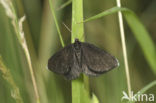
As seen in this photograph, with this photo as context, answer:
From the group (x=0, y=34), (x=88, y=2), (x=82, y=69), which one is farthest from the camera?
(x=88, y=2)

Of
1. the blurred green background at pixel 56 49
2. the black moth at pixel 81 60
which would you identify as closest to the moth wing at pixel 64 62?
the black moth at pixel 81 60

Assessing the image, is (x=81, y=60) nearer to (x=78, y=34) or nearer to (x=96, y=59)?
(x=96, y=59)

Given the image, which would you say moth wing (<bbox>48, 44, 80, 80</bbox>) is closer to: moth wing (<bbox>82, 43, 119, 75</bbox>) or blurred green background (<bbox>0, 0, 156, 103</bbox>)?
moth wing (<bbox>82, 43, 119, 75</bbox>)

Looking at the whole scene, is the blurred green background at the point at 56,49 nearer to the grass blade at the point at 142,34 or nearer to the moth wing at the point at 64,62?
the moth wing at the point at 64,62

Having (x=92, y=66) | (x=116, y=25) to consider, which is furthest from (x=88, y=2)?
(x=92, y=66)

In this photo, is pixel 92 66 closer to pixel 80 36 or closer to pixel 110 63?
pixel 110 63
